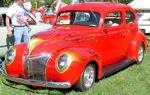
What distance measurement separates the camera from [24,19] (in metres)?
5.86

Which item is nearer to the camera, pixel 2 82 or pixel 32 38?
pixel 32 38

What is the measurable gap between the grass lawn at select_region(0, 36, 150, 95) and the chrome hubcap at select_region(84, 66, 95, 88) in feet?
0.45

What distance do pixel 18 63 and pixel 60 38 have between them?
0.93m

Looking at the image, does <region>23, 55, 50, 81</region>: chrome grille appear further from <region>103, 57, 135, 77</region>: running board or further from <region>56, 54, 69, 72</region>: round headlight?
<region>103, 57, 135, 77</region>: running board

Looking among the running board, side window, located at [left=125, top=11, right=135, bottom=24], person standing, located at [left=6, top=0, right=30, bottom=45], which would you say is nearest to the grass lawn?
the running board

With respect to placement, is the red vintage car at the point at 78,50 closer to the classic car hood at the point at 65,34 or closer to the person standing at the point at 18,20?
the classic car hood at the point at 65,34

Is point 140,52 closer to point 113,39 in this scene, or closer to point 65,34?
point 113,39

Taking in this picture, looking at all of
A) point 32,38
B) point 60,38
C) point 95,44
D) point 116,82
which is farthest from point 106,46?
point 32,38

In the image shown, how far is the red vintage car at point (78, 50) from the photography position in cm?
386

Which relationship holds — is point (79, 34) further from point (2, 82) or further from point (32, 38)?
point (2, 82)

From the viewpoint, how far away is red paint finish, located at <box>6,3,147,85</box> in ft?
12.7

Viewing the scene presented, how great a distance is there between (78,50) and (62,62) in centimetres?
42

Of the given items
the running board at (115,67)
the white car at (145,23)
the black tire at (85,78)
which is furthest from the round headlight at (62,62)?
the white car at (145,23)

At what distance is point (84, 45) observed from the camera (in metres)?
4.54
